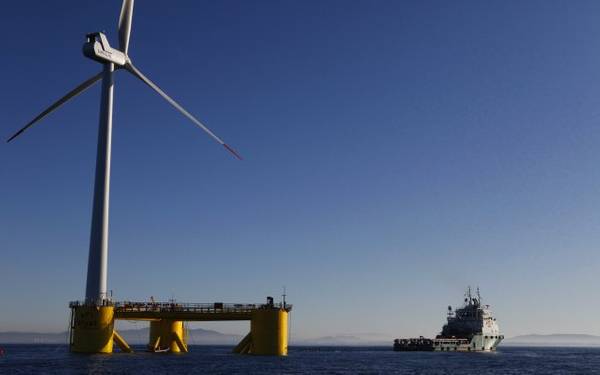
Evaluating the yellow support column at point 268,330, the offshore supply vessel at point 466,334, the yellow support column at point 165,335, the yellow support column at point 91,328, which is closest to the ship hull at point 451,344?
the offshore supply vessel at point 466,334

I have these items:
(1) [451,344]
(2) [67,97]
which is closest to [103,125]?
(2) [67,97]

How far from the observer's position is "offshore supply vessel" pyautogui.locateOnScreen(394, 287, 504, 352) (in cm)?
14312

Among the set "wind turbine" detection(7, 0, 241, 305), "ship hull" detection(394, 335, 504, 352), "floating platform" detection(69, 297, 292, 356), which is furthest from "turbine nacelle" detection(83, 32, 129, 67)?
"ship hull" detection(394, 335, 504, 352)

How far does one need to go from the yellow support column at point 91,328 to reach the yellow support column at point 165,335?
14.8 meters

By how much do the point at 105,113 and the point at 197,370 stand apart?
34991 millimetres

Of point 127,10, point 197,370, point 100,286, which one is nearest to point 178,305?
point 100,286

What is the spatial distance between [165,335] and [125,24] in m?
42.5

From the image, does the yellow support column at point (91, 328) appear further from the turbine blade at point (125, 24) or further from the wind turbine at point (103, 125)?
the turbine blade at point (125, 24)

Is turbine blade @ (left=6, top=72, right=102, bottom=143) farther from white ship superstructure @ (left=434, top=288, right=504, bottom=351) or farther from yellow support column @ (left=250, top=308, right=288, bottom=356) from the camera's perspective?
white ship superstructure @ (left=434, top=288, right=504, bottom=351)

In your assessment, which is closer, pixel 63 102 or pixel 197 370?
pixel 197 370

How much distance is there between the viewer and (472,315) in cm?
15150

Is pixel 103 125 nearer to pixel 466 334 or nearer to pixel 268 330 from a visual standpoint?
pixel 268 330

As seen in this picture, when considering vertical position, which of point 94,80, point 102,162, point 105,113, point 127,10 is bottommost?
point 102,162

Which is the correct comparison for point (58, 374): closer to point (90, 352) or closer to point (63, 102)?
point (90, 352)
